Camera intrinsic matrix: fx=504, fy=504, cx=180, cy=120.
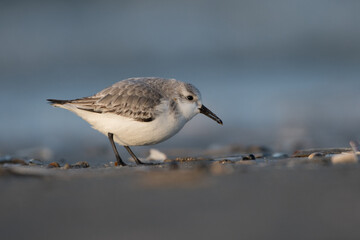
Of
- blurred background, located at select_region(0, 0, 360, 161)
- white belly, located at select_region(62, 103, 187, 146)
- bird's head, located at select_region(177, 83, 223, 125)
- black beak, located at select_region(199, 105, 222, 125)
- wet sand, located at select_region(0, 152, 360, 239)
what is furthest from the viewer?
blurred background, located at select_region(0, 0, 360, 161)

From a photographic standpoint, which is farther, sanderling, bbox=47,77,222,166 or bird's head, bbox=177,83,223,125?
bird's head, bbox=177,83,223,125

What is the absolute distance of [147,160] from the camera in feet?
21.9

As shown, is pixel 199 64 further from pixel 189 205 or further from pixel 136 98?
pixel 189 205

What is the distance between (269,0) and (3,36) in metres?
10.9

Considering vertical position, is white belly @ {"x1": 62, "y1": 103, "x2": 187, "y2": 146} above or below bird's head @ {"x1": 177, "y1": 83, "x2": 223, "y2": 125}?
below

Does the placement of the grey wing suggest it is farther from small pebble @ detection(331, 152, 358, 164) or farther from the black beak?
small pebble @ detection(331, 152, 358, 164)

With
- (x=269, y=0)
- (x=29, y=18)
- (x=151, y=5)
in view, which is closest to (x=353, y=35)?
(x=269, y=0)

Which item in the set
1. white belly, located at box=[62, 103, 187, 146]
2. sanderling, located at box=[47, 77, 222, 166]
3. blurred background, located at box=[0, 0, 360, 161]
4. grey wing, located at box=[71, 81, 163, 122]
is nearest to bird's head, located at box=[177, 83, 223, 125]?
sanderling, located at box=[47, 77, 222, 166]

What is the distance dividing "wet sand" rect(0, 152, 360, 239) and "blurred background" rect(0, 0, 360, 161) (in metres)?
3.70

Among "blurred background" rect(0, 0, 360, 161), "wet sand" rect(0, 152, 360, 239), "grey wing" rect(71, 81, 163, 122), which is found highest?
"blurred background" rect(0, 0, 360, 161)

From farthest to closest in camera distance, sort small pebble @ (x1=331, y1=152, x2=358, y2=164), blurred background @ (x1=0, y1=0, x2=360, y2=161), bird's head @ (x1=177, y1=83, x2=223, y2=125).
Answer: blurred background @ (x1=0, y1=0, x2=360, y2=161)
bird's head @ (x1=177, y1=83, x2=223, y2=125)
small pebble @ (x1=331, y1=152, x2=358, y2=164)

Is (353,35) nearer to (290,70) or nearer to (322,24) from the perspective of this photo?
(322,24)

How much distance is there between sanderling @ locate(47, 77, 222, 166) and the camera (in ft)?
18.8

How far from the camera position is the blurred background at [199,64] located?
9.93 m
